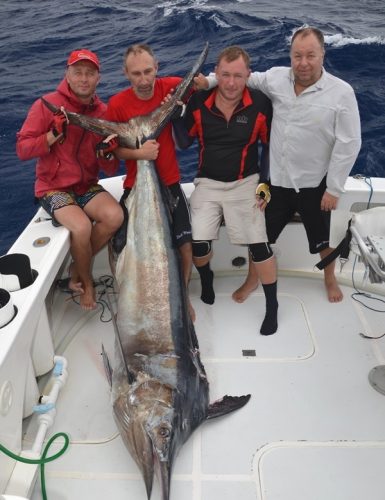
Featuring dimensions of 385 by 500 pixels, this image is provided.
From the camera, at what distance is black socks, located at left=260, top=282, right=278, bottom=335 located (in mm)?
2850

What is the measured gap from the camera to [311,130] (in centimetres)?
267

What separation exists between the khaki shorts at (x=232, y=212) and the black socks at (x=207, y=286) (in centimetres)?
26

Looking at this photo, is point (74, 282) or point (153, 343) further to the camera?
point (74, 282)

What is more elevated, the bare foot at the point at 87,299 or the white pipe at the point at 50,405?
the white pipe at the point at 50,405

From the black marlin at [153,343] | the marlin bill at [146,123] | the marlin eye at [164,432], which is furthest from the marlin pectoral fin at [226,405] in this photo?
the marlin bill at [146,123]

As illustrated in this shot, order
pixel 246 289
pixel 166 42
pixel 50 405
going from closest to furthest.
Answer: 1. pixel 50 405
2. pixel 246 289
3. pixel 166 42

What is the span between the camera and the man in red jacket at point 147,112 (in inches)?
109

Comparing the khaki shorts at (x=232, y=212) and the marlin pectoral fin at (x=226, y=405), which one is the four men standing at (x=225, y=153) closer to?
the khaki shorts at (x=232, y=212)

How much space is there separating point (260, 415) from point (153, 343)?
607mm

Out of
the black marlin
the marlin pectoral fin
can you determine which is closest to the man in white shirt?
the black marlin

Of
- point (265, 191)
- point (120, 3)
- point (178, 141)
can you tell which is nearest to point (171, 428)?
point (265, 191)

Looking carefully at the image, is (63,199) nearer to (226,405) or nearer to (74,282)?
(74,282)

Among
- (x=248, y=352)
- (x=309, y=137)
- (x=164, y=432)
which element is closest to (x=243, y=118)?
(x=309, y=137)

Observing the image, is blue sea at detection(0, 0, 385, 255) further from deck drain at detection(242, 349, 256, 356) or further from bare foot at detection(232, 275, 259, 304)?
deck drain at detection(242, 349, 256, 356)
